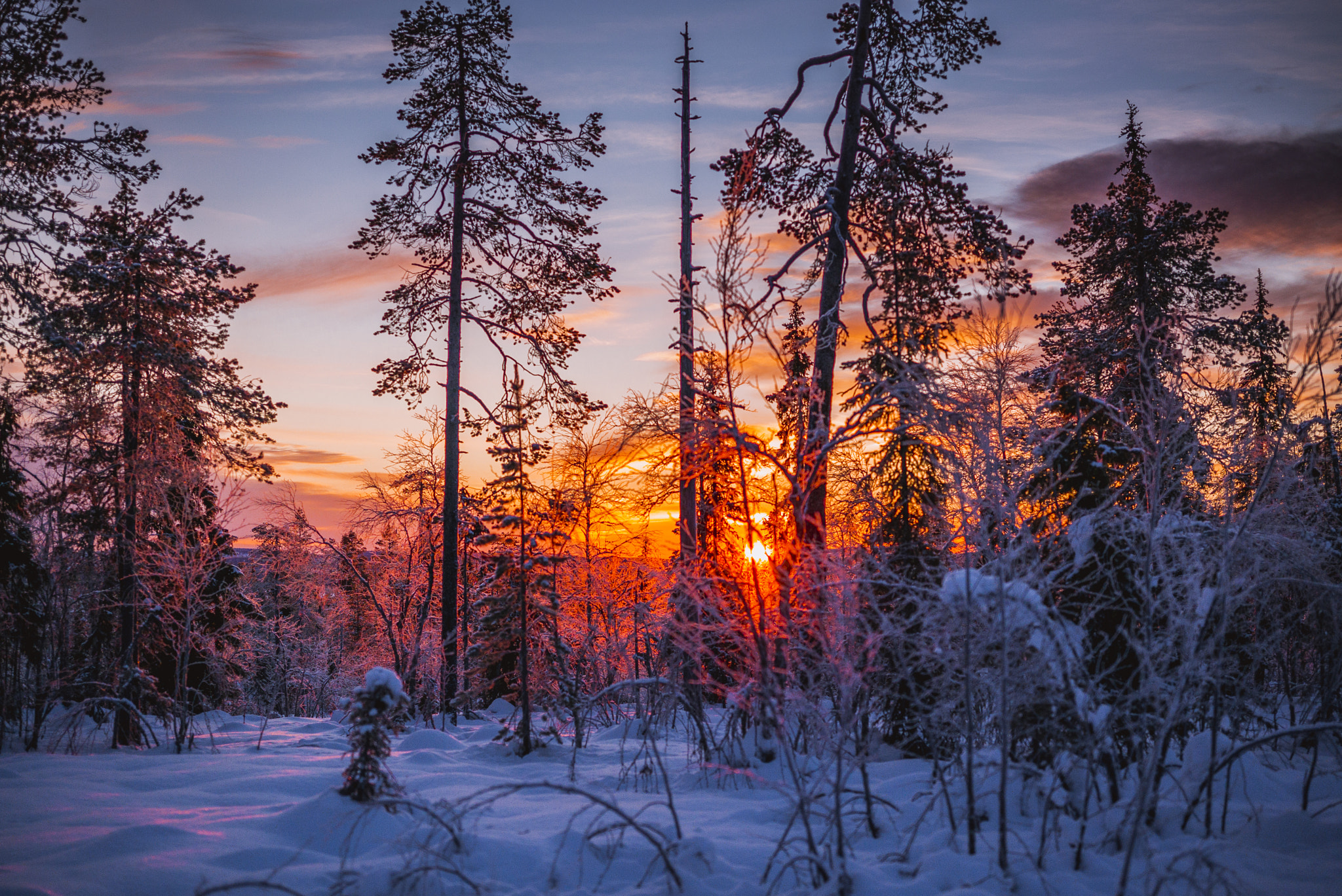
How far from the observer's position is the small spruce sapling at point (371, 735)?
6.62m

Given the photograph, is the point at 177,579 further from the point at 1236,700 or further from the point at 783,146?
the point at 1236,700

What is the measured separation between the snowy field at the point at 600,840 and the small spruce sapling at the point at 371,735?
0.21 m

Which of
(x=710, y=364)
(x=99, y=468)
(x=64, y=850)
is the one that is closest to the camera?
(x=64, y=850)

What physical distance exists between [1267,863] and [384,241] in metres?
16.2

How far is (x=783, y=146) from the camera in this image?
11078 millimetres

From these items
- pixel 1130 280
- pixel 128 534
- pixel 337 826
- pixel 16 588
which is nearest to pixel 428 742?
pixel 337 826

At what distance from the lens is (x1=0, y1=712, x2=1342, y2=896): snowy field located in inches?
206

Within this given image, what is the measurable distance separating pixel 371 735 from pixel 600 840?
7.19 ft

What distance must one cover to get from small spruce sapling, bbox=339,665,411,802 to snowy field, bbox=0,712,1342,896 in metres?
0.21

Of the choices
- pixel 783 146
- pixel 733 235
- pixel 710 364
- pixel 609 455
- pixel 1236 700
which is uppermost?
pixel 783 146

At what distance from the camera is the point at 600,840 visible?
241 inches

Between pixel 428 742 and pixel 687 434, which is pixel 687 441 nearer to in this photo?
pixel 687 434

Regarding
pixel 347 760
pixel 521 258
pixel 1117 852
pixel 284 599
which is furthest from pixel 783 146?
pixel 284 599

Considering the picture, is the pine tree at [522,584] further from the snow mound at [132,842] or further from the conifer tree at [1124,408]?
the conifer tree at [1124,408]
